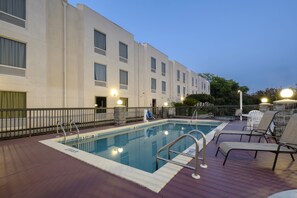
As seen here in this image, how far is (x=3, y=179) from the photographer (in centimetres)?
311

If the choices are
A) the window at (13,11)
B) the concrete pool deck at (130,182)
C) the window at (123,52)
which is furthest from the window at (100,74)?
the concrete pool deck at (130,182)

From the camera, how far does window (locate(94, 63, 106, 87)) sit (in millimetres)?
13281

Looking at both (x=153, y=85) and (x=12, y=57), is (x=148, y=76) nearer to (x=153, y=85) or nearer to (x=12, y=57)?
(x=153, y=85)

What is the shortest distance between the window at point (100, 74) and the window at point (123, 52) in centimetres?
274

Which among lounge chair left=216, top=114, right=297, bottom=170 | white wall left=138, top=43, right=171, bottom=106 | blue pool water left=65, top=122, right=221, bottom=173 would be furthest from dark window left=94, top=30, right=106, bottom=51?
lounge chair left=216, top=114, right=297, bottom=170

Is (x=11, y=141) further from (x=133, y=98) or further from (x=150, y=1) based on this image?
(x=150, y=1)

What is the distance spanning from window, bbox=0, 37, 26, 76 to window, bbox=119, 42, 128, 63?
8.15 metres

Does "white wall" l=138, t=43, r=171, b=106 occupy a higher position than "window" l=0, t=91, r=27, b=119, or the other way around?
"white wall" l=138, t=43, r=171, b=106

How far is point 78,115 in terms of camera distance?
1077 cm

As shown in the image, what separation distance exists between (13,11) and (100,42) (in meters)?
5.87

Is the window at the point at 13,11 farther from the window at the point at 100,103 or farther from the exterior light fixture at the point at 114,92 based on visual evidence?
the exterior light fixture at the point at 114,92

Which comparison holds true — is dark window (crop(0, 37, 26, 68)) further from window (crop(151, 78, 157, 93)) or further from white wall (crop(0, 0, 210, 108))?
window (crop(151, 78, 157, 93))

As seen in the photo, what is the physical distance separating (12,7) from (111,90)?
800 centimetres

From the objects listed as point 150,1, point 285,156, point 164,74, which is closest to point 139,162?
point 285,156
